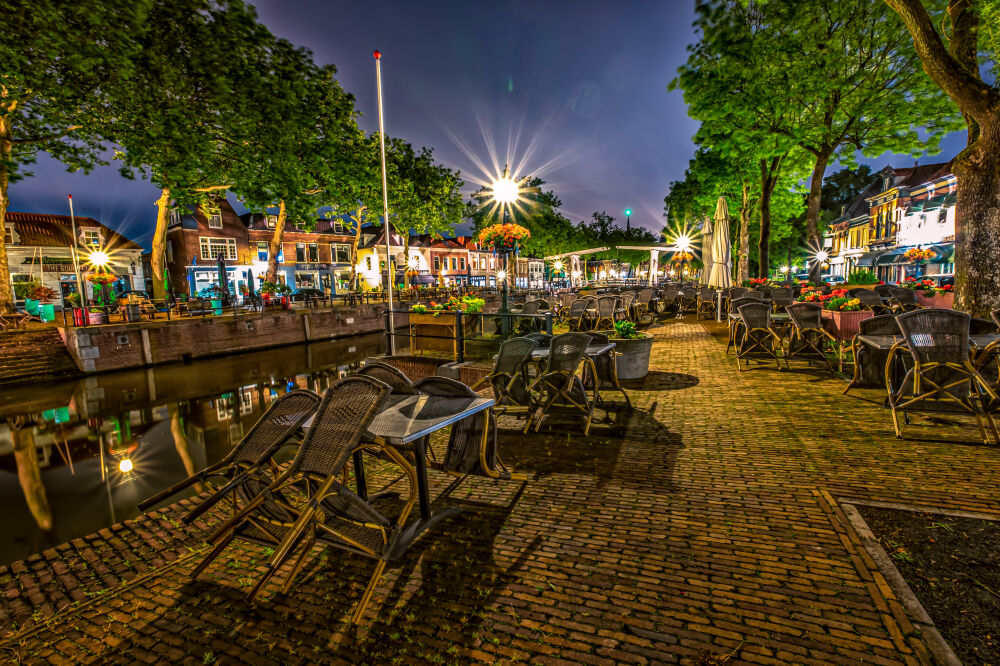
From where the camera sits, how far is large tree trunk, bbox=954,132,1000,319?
6.04 meters

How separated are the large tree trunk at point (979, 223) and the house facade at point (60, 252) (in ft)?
125

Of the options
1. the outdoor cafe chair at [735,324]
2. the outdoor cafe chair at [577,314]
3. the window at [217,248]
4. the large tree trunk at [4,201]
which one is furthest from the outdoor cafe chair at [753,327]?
the window at [217,248]

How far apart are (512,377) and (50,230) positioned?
138 feet

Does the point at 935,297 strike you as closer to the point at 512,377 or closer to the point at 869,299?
the point at 869,299

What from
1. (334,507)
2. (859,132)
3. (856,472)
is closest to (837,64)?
(859,132)

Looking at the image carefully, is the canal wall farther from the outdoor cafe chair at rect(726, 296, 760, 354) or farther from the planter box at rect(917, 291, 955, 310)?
the planter box at rect(917, 291, 955, 310)

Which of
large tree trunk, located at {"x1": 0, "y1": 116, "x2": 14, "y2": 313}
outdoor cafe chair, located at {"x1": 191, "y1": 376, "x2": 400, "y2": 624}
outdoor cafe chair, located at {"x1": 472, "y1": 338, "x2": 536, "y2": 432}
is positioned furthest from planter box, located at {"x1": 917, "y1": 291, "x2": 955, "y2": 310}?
large tree trunk, located at {"x1": 0, "y1": 116, "x2": 14, "y2": 313}

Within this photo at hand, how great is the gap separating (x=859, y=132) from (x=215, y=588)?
62.8ft

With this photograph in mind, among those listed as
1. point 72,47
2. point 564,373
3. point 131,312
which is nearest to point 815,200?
point 564,373

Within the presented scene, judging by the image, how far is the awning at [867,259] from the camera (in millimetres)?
33781

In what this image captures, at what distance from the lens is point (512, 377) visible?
491cm

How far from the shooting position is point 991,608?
197 centimetres

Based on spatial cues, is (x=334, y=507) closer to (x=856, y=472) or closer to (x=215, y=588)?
(x=215, y=588)

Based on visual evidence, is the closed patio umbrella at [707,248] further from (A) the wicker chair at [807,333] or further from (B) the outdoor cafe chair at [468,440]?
(B) the outdoor cafe chair at [468,440]
